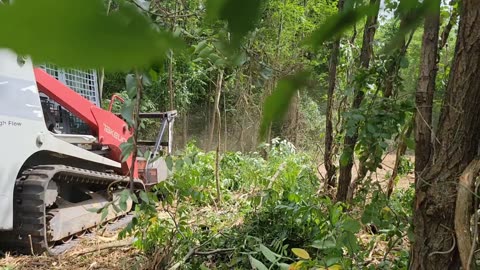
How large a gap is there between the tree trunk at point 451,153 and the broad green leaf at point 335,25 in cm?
74

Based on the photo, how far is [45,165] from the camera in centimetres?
324

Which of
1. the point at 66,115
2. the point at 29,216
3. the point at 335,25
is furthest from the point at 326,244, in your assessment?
the point at 66,115

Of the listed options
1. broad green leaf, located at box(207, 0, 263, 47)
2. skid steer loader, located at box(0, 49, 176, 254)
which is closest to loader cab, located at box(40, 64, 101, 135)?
skid steer loader, located at box(0, 49, 176, 254)

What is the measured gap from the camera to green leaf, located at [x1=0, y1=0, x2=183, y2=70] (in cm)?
19

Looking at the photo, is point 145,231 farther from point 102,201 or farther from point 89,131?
point 89,131

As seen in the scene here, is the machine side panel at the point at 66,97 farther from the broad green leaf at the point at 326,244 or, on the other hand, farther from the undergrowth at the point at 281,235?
the broad green leaf at the point at 326,244

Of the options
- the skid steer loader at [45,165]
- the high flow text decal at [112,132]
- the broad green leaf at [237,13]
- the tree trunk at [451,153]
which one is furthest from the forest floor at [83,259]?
the broad green leaf at [237,13]

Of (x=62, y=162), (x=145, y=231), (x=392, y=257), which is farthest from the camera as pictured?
(x=62, y=162)

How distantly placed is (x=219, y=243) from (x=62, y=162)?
70.6 inches

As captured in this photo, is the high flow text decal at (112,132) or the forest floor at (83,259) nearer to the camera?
the forest floor at (83,259)

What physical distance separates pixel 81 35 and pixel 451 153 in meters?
1.10

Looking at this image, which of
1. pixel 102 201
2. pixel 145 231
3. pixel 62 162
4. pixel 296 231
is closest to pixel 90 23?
pixel 296 231

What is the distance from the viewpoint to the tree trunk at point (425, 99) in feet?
4.37

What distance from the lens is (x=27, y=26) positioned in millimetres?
192
